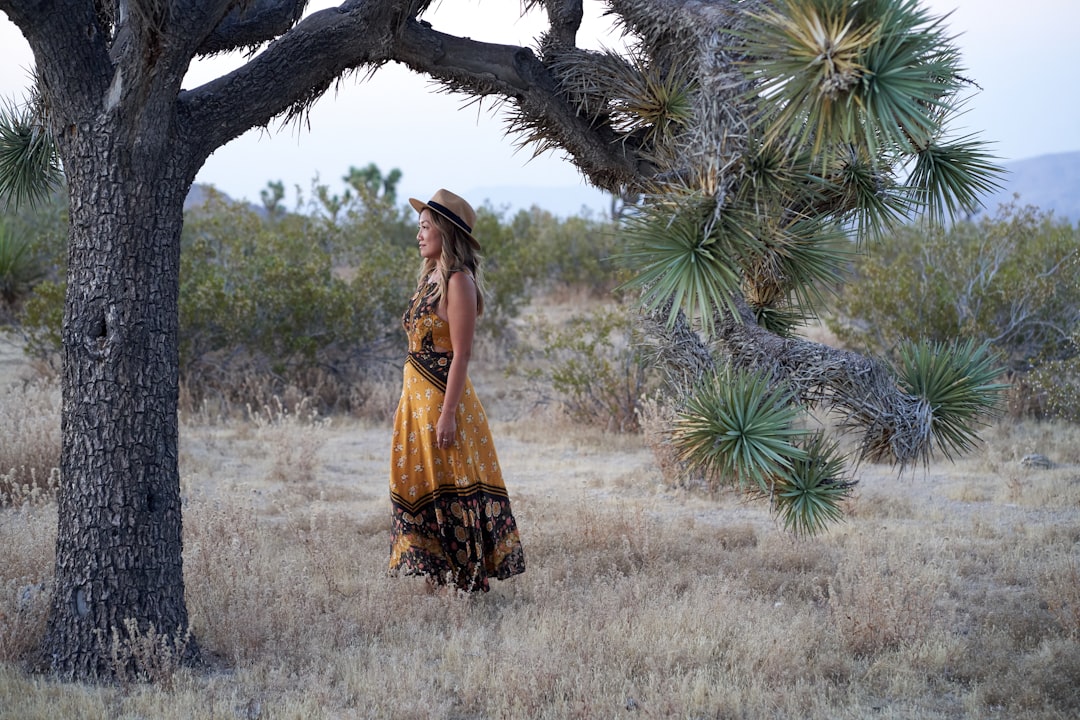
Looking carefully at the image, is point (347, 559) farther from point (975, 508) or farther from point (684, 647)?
point (975, 508)

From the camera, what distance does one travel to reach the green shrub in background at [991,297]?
34.1 feet

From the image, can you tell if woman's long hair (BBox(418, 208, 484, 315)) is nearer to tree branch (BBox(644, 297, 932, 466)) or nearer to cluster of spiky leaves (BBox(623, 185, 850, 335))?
tree branch (BBox(644, 297, 932, 466))

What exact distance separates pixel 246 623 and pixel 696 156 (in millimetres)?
2713

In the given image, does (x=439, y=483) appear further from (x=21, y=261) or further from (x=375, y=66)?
(x=21, y=261)

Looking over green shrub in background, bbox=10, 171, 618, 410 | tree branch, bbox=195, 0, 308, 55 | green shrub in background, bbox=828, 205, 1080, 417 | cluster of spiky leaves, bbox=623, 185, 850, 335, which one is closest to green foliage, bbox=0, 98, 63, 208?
tree branch, bbox=195, 0, 308, 55

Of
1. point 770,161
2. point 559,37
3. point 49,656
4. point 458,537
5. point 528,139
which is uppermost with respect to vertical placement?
point 559,37

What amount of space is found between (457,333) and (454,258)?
0.36m

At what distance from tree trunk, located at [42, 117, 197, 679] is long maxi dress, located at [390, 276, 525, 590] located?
1.15 meters

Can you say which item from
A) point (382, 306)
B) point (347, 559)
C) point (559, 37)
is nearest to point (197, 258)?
point (382, 306)

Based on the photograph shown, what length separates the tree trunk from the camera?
3.71 meters

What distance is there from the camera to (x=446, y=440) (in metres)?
4.53

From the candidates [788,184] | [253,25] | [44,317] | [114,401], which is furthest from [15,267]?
[788,184]

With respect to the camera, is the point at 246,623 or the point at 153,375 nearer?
the point at 153,375

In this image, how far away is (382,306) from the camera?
1159cm
